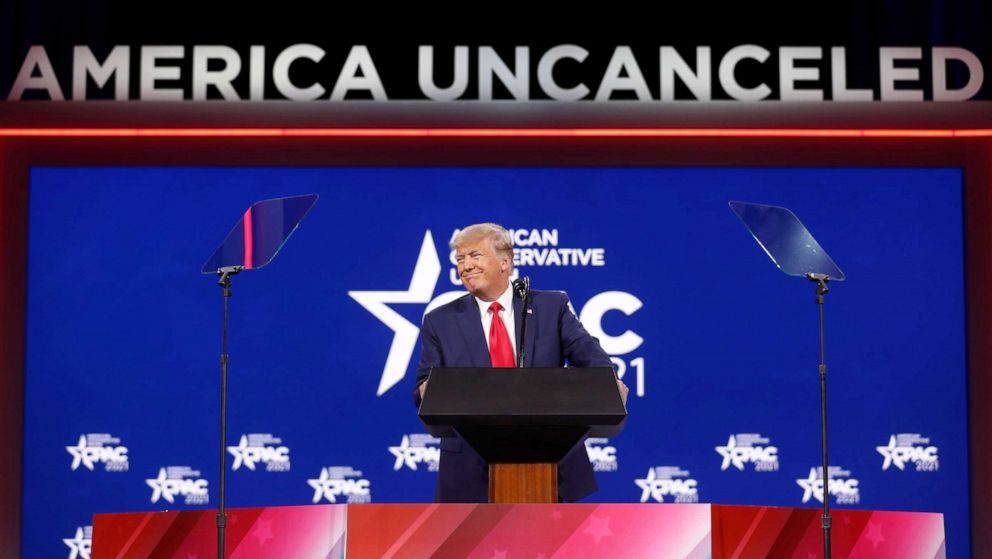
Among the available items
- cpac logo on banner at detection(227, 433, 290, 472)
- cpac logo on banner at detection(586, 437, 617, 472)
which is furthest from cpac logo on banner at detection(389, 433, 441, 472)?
cpac logo on banner at detection(586, 437, 617, 472)

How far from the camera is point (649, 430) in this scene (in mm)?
5812

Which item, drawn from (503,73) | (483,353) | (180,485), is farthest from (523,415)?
(503,73)

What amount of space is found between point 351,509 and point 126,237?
11.3 feet

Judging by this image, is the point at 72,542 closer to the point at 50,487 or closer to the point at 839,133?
the point at 50,487

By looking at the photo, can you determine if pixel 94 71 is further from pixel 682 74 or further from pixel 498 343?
pixel 498 343

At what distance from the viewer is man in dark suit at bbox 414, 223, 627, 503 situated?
381 cm

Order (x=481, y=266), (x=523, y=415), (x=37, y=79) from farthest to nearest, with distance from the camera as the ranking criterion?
1. (x=37, y=79)
2. (x=481, y=266)
3. (x=523, y=415)

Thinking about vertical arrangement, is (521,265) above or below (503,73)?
below

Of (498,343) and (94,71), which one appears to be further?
(94,71)

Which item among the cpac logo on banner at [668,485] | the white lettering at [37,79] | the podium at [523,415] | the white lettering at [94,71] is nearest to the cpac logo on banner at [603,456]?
the cpac logo on banner at [668,485]

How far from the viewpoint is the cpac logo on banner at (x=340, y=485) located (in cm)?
576

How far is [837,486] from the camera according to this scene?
5762 mm

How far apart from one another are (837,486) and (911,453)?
1.24 feet

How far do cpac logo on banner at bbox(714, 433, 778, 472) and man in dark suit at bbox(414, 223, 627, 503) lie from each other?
2082mm
